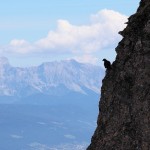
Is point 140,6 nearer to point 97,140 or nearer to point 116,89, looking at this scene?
point 116,89

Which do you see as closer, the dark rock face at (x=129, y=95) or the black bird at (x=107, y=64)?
the dark rock face at (x=129, y=95)

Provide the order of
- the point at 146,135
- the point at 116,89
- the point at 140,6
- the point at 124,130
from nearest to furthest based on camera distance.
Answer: the point at 146,135
the point at 124,130
the point at 116,89
the point at 140,6

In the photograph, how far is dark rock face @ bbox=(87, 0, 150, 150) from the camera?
842 inches

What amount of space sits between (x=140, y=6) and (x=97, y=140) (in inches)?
317

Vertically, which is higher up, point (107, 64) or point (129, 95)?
point (107, 64)

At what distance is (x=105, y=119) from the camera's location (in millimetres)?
24000

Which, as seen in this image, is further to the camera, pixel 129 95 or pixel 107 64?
pixel 107 64

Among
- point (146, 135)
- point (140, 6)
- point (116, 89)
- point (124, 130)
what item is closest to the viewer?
point (146, 135)

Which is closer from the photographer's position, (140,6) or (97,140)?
(97,140)

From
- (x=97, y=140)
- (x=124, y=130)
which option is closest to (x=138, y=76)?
(x=124, y=130)

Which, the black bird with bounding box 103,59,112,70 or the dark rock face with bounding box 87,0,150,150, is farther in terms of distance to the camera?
the black bird with bounding box 103,59,112,70

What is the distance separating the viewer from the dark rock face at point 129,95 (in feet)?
70.1

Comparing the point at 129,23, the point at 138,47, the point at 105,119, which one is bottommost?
the point at 105,119

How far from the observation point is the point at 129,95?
2264cm
